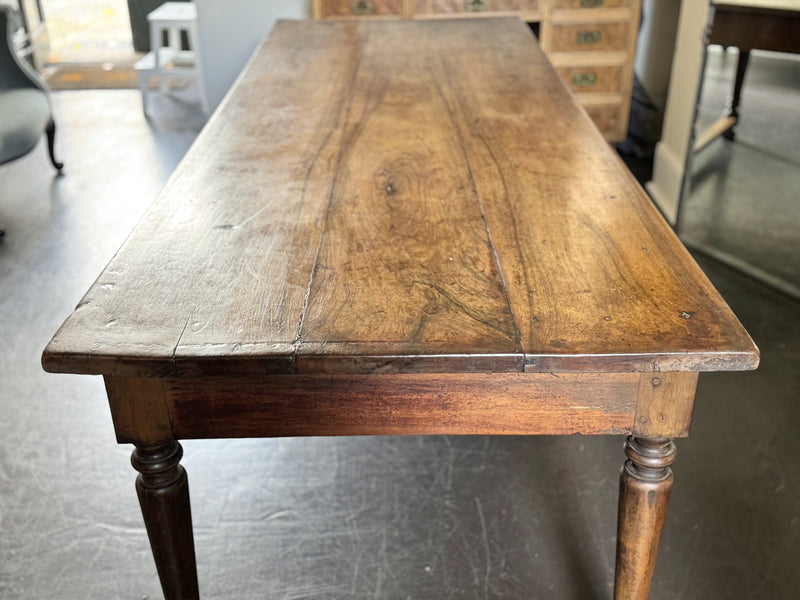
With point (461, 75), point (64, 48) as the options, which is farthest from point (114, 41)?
point (461, 75)

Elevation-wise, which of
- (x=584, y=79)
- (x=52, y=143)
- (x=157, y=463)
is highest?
(x=157, y=463)

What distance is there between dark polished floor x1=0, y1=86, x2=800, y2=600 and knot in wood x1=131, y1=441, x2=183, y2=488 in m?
0.44

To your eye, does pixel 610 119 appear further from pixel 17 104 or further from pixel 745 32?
pixel 17 104

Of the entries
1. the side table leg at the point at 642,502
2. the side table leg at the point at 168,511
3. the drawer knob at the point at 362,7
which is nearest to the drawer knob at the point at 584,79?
the drawer knob at the point at 362,7

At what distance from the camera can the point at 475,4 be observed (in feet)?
10.8

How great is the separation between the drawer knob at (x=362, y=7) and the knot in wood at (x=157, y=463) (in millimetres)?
2634

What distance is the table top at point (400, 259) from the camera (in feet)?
2.87

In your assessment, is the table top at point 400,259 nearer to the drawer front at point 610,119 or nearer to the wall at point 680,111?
the wall at point 680,111

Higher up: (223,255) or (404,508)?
(223,255)

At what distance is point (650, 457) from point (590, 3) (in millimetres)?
2766

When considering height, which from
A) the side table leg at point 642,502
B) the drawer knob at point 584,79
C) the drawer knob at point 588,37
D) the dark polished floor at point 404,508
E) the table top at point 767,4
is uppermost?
the table top at point 767,4

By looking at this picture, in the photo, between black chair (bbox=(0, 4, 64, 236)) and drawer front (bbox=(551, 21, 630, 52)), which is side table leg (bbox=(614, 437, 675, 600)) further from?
drawer front (bbox=(551, 21, 630, 52))

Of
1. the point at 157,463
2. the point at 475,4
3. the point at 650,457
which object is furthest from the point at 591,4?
the point at 157,463

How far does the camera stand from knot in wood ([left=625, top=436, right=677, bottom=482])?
100 cm
